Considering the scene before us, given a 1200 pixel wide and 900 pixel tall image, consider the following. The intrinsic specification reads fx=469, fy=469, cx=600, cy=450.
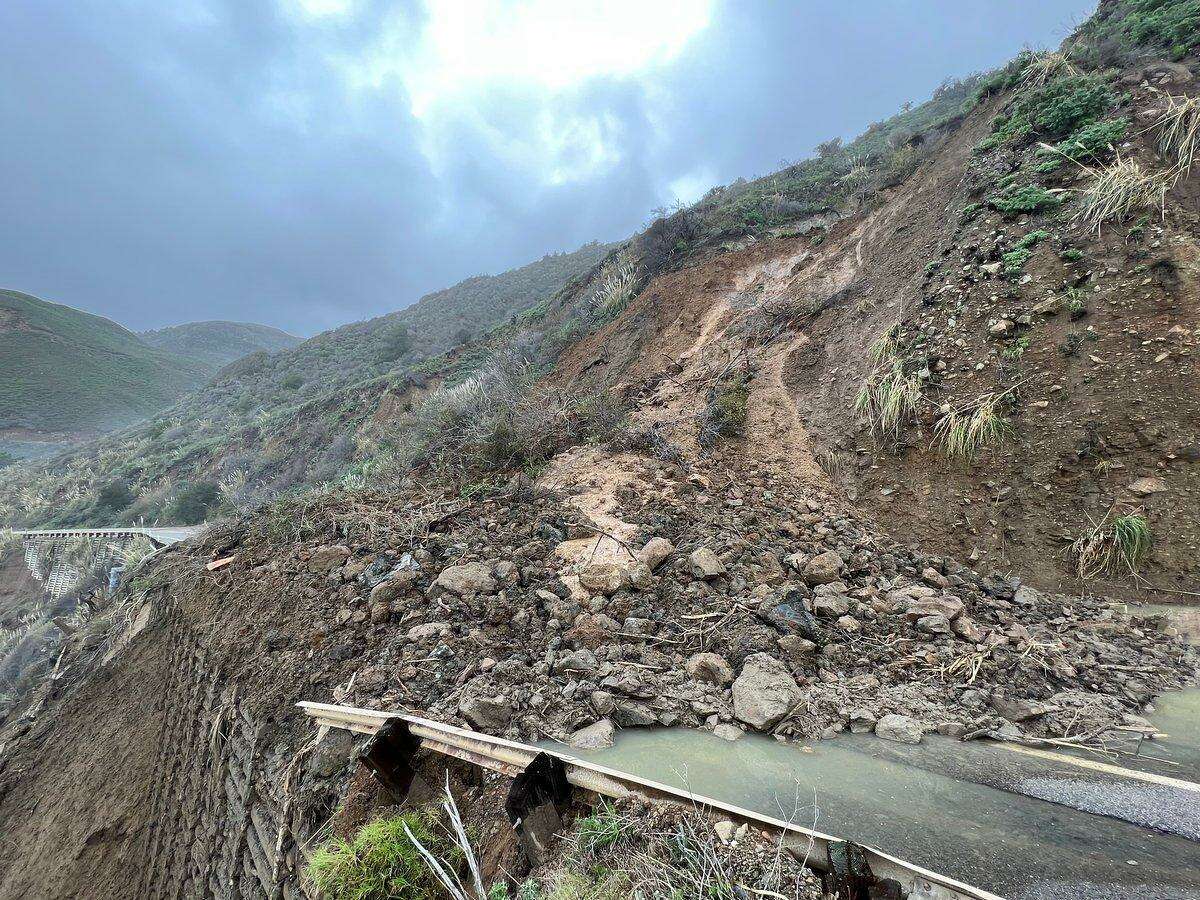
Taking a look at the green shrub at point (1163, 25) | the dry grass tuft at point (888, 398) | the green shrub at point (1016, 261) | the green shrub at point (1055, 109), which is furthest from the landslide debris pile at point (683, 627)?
the green shrub at point (1163, 25)

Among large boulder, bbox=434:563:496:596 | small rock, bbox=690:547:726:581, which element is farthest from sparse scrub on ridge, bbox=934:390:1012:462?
large boulder, bbox=434:563:496:596

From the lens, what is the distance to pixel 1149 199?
406 cm

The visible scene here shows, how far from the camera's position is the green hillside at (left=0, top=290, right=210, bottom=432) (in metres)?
39.7

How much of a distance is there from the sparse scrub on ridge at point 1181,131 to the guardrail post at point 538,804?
675cm

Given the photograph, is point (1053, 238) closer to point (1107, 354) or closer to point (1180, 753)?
point (1107, 354)

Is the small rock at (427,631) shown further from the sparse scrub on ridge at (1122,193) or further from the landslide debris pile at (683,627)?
the sparse scrub on ridge at (1122,193)

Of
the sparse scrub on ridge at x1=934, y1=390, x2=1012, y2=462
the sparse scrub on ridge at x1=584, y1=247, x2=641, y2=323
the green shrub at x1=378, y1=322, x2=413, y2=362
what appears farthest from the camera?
the green shrub at x1=378, y1=322, x2=413, y2=362

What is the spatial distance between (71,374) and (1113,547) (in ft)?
225

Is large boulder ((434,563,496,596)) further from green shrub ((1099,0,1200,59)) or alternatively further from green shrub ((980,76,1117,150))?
green shrub ((1099,0,1200,59))

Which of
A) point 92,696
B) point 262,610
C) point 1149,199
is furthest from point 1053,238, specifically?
point 92,696

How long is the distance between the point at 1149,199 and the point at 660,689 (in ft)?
19.1

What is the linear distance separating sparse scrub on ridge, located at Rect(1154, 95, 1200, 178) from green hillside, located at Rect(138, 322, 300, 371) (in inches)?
3165

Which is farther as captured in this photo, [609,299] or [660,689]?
[609,299]

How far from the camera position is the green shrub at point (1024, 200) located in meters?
4.81
